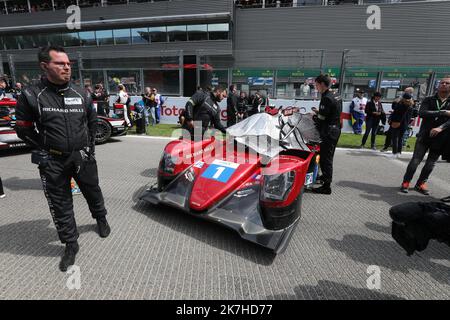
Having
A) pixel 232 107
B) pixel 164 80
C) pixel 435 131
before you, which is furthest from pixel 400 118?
pixel 164 80

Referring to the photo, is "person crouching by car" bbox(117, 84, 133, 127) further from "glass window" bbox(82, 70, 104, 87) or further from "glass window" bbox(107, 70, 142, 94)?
"glass window" bbox(82, 70, 104, 87)

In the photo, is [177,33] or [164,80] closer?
[164,80]

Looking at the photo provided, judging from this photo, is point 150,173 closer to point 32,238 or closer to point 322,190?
point 32,238

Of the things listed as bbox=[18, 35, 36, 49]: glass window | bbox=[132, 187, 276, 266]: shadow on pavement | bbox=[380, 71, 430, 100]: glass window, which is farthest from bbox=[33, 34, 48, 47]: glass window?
bbox=[132, 187, 276, 266]: shadow on pavement

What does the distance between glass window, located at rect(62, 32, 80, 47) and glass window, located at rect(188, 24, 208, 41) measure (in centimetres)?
970

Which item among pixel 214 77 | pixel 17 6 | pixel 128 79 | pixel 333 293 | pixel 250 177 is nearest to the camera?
pixel 333 293

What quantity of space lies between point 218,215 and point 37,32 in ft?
94.7

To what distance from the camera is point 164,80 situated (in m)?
11.6

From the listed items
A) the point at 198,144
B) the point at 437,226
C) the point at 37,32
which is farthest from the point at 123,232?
the point at 37,32

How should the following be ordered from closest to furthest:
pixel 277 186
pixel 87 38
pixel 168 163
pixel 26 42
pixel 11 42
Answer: pixel 277 186, pixel 168 163, pixel 87 38, pixel 26 42, pixel 11 42

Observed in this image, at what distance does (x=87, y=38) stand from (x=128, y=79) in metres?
13.8

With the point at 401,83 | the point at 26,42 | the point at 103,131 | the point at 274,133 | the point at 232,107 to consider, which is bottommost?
the point at 103,131

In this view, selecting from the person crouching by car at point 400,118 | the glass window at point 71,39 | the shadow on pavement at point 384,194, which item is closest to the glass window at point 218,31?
the glass window at point 71,39
